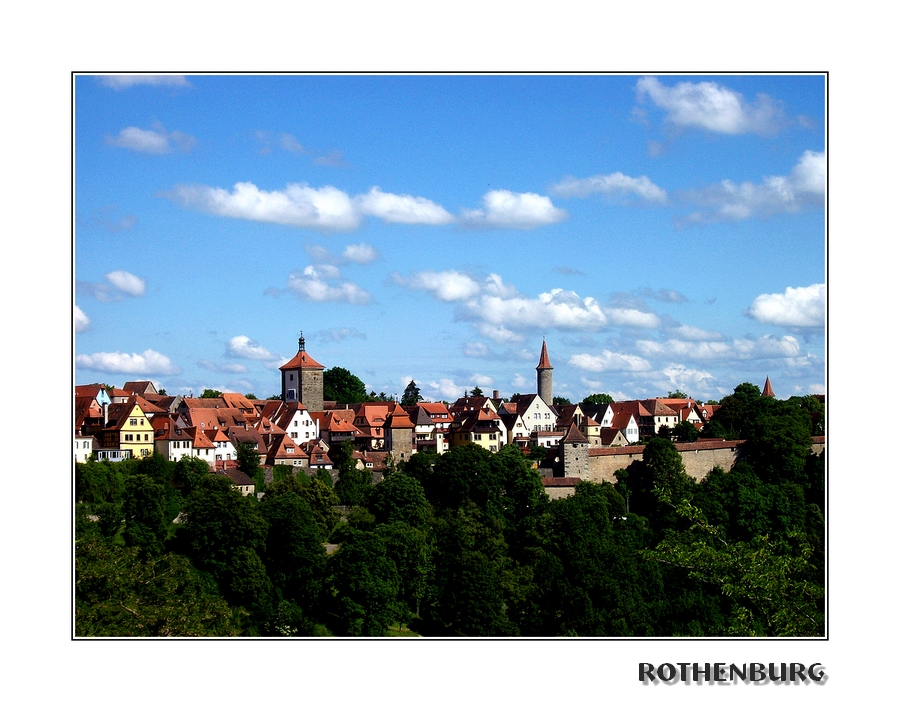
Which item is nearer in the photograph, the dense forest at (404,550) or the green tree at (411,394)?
the dense forest at (404,550)

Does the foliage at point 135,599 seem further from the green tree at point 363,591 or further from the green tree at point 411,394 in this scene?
the green tree at point 411,394

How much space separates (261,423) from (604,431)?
1647 centimetres

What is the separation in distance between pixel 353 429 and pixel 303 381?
6.19 m

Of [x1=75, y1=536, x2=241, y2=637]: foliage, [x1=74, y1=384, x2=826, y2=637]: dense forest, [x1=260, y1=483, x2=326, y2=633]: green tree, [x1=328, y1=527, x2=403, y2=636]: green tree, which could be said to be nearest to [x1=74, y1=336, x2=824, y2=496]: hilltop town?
[x1=74, y1=384, x2=826, y2=637]: dense forest

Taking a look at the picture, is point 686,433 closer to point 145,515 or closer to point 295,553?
point 295,553

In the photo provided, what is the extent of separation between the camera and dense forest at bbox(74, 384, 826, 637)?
77.6 feet

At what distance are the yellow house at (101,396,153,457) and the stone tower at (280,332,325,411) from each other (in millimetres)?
13646

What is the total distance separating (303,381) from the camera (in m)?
53.4

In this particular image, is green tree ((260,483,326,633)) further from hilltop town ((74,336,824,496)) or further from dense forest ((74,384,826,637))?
hilltop town ((74,336,824,496))

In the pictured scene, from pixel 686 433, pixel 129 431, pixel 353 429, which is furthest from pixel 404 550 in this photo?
pixel 686 433

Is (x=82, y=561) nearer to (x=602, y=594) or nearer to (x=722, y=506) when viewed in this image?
(x=602, y=594)

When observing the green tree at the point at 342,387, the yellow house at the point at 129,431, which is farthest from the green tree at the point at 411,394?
the yellow house at the point at 129,431

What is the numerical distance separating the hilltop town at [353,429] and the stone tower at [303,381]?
52mm

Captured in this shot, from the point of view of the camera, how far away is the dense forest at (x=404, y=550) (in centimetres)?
2366
